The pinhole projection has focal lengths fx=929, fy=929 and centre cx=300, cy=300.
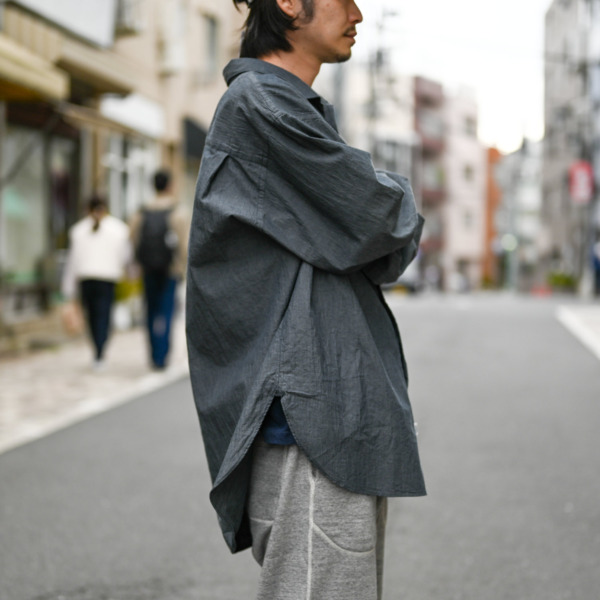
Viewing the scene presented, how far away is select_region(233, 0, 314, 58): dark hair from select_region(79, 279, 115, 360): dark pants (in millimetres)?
7230

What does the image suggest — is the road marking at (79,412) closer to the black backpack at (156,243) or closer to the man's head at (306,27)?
the black backpack at (156,243)

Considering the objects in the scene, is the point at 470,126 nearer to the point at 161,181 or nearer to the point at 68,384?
the point at 161,181

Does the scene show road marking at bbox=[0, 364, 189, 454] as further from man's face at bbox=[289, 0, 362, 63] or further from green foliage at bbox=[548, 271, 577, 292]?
green foliage at bbox=[548, 271, 577, 292]

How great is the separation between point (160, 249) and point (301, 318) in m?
6.81

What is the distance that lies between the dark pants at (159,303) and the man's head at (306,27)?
269 inches

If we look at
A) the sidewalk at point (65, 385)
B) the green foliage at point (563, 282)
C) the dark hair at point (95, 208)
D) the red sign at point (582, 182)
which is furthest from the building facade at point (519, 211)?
the dark hair at point (95, 208)

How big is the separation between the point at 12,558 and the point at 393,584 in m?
1.49

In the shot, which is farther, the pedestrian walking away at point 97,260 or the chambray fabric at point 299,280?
the pedestrian walking away at point 97,260

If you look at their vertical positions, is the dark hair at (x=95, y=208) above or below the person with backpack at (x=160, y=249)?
above

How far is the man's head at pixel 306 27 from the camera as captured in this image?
5.62 ft

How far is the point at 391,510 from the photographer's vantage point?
4.46 metres

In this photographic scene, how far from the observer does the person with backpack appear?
8297 millimetres

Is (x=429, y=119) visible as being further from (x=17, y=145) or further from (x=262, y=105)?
(x=262, y=105)

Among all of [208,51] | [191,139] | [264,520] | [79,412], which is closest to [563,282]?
[208,51]
